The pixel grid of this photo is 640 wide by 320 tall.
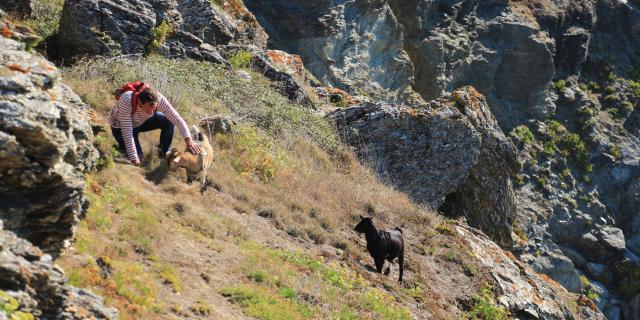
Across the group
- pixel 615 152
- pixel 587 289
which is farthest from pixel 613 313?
pixel 615 152

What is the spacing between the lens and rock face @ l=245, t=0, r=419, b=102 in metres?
29.1

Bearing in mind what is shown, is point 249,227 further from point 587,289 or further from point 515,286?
point 587,289

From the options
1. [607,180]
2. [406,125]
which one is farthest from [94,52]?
[607,180]

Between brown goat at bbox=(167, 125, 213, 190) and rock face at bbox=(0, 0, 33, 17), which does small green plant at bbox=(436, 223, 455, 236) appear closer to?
brown goat at bbox=(167, 125, 213, 190)

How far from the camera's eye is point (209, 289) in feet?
25.3

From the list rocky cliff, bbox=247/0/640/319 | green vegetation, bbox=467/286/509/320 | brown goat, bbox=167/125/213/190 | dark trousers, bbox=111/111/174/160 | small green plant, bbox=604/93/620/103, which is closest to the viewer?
dark trousers, bbox=111/111/174/160

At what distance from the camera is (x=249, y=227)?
1029 cm

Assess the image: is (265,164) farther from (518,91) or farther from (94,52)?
(518,91)

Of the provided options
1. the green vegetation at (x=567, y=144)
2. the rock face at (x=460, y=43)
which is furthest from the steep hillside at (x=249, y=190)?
the green vegetation at (x=567, y=144)

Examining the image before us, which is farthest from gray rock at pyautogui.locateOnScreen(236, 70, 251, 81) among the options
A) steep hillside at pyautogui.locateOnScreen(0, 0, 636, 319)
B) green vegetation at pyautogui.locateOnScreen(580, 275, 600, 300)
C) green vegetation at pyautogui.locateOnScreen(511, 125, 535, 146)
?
green vegetation at pyautogui.locateOnScreen(511, 125, 535, 146)

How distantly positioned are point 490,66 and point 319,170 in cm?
2620

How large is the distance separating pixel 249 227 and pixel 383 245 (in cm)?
224

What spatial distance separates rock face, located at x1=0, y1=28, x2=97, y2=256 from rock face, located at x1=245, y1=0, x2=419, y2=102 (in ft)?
74.6

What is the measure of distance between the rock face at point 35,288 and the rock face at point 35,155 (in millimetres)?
621
